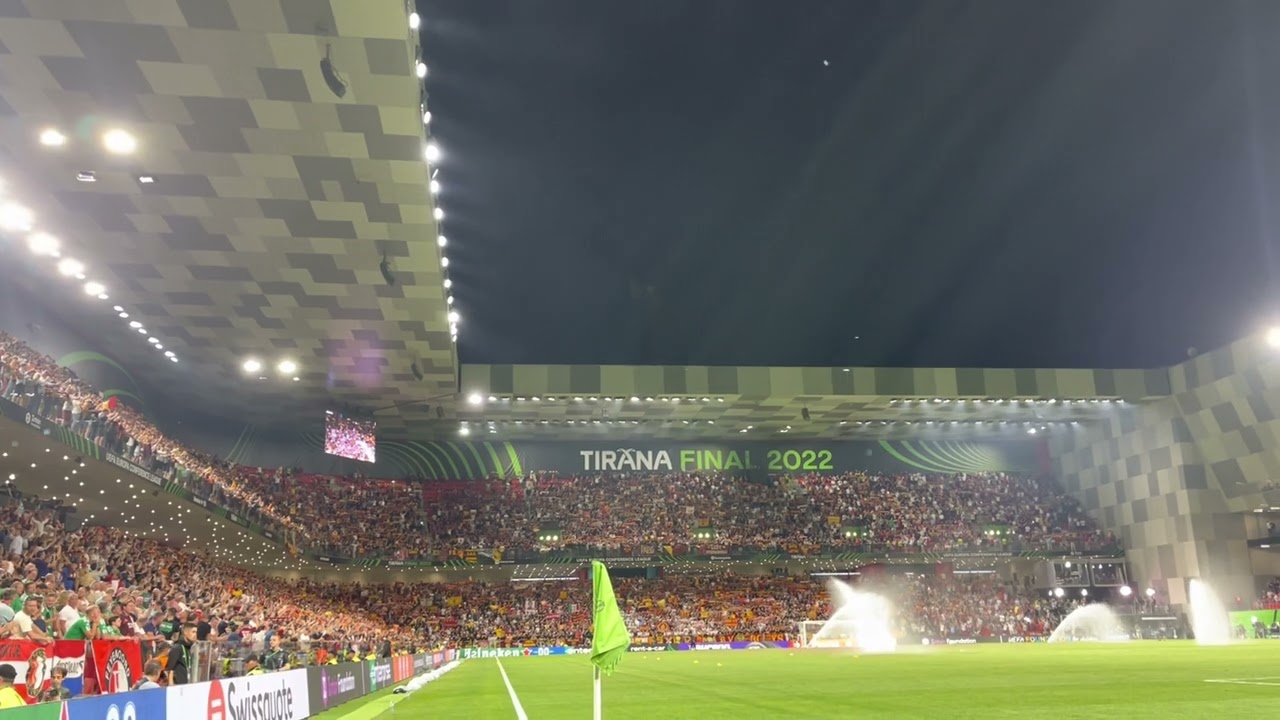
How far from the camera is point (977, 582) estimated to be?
200 feet

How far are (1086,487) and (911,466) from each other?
467 inches

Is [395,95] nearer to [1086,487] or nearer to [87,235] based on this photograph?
[87,235]

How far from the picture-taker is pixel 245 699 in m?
12.1

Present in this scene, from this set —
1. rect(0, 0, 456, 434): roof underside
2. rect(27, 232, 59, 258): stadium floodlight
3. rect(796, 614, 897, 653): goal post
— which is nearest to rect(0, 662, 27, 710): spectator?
rect(0, 0, 456, 434): roof underside

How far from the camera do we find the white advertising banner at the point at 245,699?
32.9 feet

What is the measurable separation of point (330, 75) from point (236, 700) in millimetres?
15135

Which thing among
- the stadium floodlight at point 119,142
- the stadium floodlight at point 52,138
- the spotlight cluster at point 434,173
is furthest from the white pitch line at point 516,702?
Answer: the stadium floodlight at point 52,138

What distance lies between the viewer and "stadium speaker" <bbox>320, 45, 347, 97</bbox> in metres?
20.9

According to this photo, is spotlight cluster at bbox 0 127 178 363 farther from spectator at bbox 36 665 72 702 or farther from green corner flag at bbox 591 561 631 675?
green corner flag at bbox 591 561 631 675

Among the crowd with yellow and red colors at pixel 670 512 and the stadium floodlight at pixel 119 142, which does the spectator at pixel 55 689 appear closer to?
the stadium floodlight at pixel 119 142

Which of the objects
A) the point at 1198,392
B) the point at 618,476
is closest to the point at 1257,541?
the point at 1198,392

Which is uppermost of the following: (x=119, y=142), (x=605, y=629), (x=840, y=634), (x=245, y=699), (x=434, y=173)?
(x=434, y=173)

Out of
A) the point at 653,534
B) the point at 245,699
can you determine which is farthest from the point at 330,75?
the point at 653,534

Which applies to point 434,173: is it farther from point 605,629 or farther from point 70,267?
point 605,629
